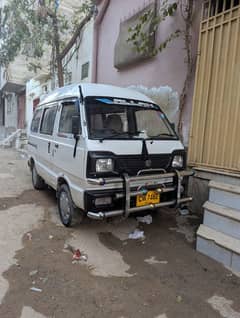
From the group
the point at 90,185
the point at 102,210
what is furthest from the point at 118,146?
the point at 102,210

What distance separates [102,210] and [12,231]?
1626 millimetres

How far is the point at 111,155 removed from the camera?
3395 millimetres

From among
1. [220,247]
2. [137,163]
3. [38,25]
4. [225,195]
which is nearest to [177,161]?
[137,163]

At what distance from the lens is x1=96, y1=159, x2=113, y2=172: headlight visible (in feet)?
10.9

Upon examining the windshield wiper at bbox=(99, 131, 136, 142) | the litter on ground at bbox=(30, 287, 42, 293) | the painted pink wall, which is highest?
the painted pink wall

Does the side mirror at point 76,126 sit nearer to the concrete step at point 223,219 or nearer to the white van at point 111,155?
the white van at point 111,155

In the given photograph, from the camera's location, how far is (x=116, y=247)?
363cm

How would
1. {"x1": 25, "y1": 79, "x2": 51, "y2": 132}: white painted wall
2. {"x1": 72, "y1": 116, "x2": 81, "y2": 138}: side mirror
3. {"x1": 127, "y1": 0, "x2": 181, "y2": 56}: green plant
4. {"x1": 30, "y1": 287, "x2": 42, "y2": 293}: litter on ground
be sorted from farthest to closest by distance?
{"x1": 25, "y1": 79, "x2": 51, "y2": 132}: white painted wall
{"x1": 127, "y1": 0, "x2": 181, "y2": 56}: green plant
{"x1": 72, "y1": 116, "x2": 81, "y2": 138}: side mirror
{"x1": 30, "y1": 287, "x2": 42, "y2": 293}: litter on ground

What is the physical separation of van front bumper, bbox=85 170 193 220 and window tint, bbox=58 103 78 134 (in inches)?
48.2

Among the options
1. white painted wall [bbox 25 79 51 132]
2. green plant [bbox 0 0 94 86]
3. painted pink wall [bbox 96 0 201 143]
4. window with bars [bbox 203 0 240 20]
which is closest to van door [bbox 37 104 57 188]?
painted pink wall [bbox 96 0 201 143]

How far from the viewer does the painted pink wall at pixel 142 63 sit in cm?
570

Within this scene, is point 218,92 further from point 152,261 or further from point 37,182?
point 37,182

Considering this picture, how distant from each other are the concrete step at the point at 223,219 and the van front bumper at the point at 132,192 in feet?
1.55

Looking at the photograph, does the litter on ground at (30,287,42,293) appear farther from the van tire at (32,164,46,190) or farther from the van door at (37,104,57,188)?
the van tire at (32,164,46,190)
